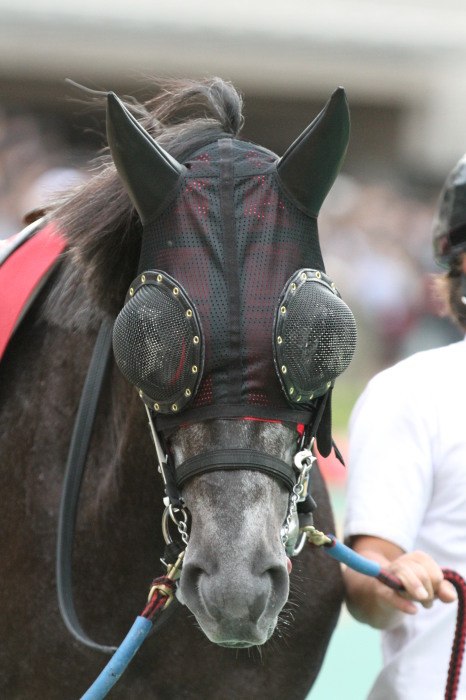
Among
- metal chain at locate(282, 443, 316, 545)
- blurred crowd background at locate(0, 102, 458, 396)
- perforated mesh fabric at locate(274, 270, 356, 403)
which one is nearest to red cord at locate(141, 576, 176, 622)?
metal chain at locate(282, 443, 316, 545)

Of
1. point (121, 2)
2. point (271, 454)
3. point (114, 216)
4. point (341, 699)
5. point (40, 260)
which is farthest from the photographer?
point (121, 2)

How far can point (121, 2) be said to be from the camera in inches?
551

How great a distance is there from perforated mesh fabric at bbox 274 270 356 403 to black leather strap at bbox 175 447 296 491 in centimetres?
14

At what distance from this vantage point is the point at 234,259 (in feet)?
7.11

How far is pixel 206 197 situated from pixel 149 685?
119 centimetres

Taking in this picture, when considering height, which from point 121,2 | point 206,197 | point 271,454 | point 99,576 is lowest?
point 121,2

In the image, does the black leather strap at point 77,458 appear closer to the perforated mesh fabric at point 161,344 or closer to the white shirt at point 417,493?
the perforated mesh fabric at point 161,344

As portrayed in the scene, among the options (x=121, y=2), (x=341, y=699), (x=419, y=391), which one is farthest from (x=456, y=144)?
(x=419, y=391)

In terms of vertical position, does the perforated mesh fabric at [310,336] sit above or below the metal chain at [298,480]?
above

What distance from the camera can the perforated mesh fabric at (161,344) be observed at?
2127 mm

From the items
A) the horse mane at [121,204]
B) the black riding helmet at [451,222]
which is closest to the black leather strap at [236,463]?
the horse mane at [121,204]

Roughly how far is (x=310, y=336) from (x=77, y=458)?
81cm

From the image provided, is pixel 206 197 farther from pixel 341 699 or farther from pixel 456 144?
pixel 456 144

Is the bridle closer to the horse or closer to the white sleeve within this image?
the horse
